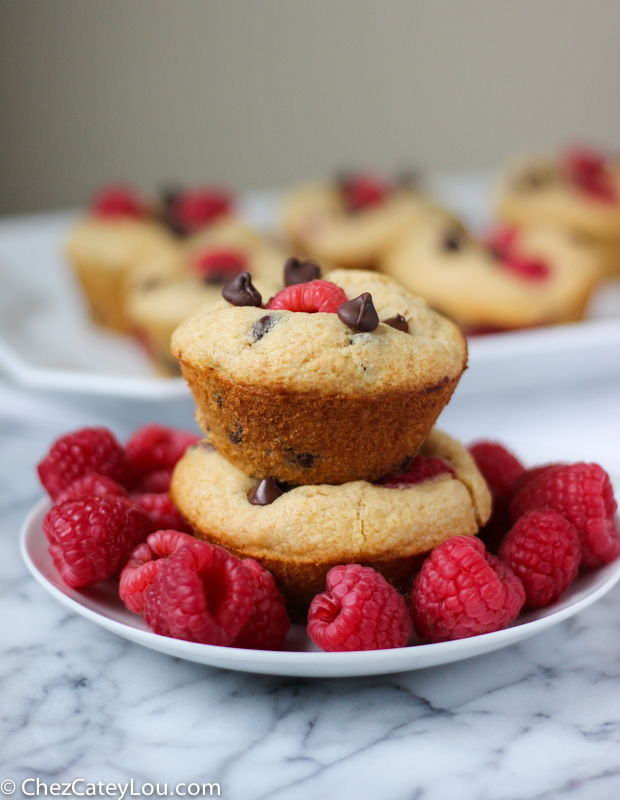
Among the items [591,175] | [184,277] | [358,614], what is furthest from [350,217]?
[358,614]

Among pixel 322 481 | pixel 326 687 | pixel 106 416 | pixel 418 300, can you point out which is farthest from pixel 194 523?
pixel 106 416

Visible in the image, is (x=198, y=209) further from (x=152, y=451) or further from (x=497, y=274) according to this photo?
(x=152, y=451)

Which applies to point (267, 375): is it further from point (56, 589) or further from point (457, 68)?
point (457, 68)

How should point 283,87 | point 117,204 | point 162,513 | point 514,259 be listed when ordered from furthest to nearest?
1. point 283,87
2. point 117,204
3. point 514,259
4. point 162,513

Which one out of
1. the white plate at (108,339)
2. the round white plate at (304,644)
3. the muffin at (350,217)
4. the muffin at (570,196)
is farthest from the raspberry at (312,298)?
the muffin at (570,196)

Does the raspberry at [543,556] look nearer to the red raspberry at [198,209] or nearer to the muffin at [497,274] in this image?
the muffin at [497,274]
